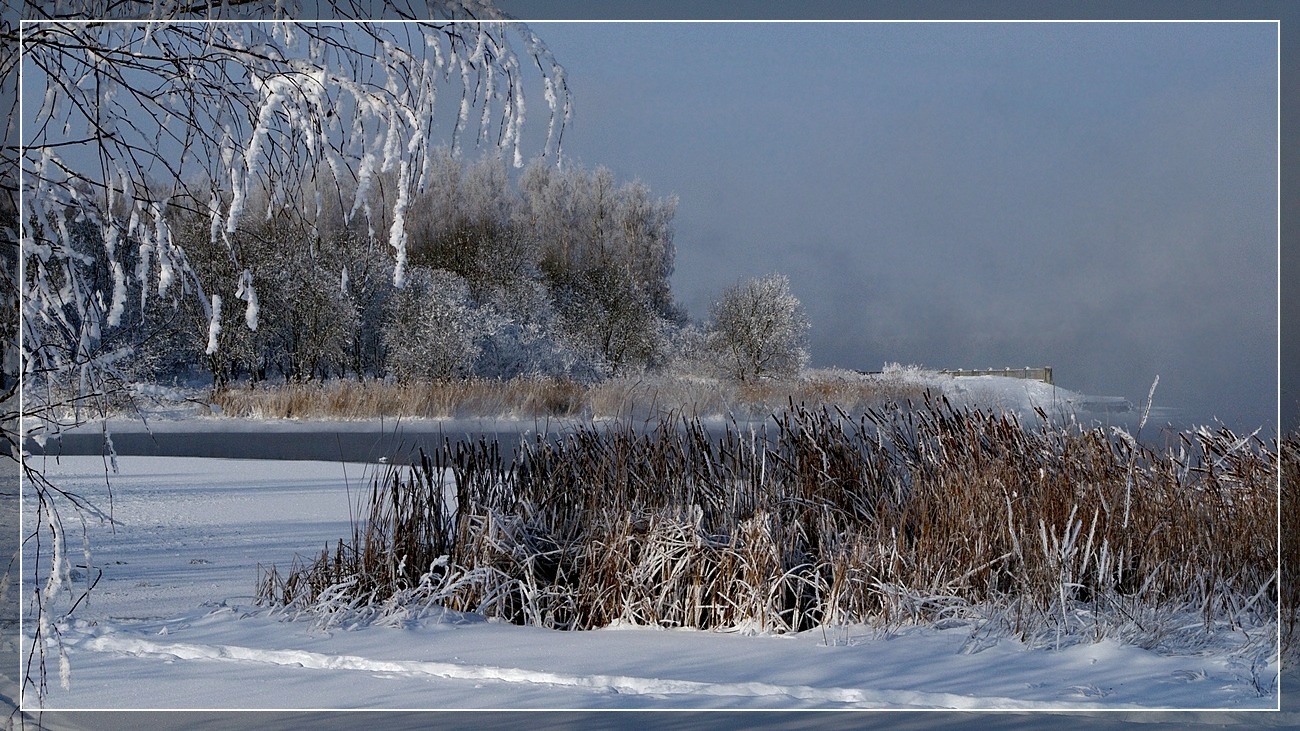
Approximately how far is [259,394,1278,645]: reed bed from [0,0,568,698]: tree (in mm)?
1468

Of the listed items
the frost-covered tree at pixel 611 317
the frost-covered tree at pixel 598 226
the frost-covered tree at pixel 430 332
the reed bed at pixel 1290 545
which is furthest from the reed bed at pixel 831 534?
the frost-covered tree at pixel 598 226

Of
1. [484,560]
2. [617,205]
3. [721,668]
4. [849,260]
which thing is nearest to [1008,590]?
[721,668]

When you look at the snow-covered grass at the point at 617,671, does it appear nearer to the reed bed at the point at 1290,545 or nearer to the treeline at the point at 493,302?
the reed bed at the point at 1290,545

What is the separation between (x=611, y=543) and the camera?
3203 mm

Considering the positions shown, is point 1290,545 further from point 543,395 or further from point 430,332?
point 430,332

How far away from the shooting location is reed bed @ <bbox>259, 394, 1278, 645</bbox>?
3.05 meters

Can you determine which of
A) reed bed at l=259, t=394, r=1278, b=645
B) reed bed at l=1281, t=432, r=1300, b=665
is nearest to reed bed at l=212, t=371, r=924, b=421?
reed bed at l=259, t=394, r=1278, b=645

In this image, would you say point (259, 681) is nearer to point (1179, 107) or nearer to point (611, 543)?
point (611, 543)

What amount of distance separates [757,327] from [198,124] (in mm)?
4130

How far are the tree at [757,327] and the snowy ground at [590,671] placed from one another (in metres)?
2.77

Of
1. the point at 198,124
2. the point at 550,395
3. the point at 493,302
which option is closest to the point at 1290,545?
the point at 198,124

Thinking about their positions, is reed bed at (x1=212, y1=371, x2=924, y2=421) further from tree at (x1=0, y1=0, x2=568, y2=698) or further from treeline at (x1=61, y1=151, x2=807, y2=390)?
tree at (x1=0, y1=0, x2=568, y2=698)

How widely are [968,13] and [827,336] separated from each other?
199 centimetres

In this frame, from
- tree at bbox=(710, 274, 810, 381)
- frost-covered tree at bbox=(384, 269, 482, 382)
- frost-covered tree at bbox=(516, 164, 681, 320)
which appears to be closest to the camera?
frost-covered tree at bbox=(384, 269, 482, 382)
